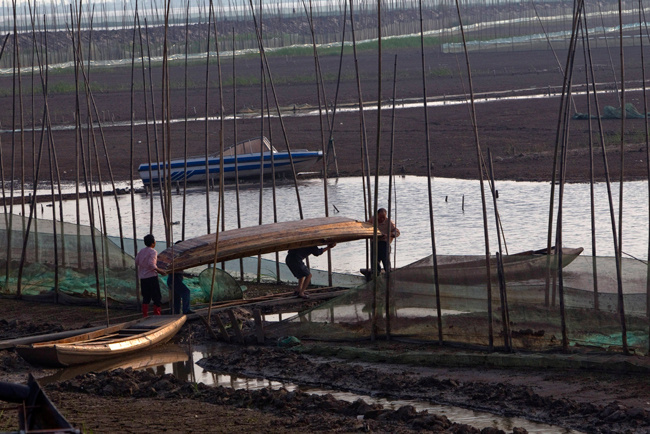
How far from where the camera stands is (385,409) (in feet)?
22.2

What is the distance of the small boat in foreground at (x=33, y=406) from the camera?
16.2 ft

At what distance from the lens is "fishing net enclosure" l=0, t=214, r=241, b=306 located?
1161 centimetres

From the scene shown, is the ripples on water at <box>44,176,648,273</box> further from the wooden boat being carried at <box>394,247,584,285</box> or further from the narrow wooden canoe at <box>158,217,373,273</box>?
the wooden boat being carried at <box>394,247,584,285</box>

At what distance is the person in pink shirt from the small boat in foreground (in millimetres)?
5107

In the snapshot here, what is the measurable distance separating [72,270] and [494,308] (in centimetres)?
658

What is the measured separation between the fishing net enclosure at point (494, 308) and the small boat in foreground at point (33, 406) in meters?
4.31

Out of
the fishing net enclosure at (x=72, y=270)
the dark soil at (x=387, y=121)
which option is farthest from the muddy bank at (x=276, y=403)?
the fishing net enclosure at (x=72, y=270)

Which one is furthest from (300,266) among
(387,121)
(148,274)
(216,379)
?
(387,121)

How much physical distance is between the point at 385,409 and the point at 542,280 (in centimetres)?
236

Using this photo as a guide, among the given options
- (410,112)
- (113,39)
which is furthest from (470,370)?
(113,39)

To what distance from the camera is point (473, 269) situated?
8703 mm

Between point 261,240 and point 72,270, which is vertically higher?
point 261,240

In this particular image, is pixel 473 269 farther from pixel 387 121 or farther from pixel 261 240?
pixel 387 121

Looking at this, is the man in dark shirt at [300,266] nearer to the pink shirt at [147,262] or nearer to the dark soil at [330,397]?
the pink shirt at [147,262]
